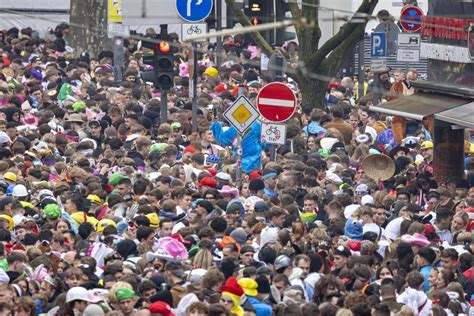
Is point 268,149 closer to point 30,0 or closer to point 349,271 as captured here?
point 349,271

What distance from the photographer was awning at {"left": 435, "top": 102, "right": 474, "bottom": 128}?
22.0 metres

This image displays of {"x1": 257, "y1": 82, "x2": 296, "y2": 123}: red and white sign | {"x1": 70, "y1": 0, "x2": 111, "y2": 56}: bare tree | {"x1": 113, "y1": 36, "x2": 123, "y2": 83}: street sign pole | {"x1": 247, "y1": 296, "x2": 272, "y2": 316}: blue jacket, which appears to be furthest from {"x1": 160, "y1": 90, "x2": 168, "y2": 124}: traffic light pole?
{"x1": 70, "y1": 0, "x2": 111, "y2": 56}: bare tree

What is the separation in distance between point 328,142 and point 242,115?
276cm

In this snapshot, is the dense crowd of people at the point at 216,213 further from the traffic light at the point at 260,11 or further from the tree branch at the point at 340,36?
the traffic light at the point at 260,11

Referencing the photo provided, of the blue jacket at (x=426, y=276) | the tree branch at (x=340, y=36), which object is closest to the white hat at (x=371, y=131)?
the tree branch at (x=340, y=36)

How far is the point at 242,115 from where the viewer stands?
22.5 meters

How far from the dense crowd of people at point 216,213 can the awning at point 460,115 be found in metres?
0.76

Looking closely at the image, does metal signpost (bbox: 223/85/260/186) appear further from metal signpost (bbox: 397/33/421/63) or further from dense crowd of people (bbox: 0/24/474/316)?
metal signpost (bbox: 397/33/421/63)

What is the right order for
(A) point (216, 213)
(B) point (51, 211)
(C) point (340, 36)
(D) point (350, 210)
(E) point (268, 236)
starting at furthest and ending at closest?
(C) point (340, 36) < (D) point (350, 210) < (A) point (216, 213) < (B) point (51, 211) < (E) point (268, 236)

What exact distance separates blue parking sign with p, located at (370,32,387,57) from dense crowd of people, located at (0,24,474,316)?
627 mm

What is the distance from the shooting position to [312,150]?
82.2 ft

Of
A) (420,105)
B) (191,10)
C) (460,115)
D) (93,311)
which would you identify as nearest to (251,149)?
(420,105)

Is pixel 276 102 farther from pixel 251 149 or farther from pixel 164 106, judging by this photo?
pixel 164 106

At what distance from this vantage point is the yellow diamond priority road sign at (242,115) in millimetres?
22422
